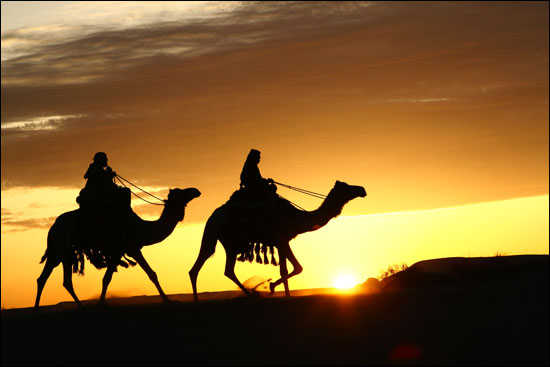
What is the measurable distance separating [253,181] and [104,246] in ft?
12.3

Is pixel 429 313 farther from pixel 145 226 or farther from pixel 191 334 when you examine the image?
pixel 145 226

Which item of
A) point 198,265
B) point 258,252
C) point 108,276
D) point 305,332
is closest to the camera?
point 305,332

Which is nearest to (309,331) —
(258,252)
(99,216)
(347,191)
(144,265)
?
(144,265)

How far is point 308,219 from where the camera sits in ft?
82.7

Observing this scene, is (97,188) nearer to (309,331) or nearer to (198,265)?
(198,265)

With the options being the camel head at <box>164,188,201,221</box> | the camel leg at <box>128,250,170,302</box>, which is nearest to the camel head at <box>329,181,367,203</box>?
the camel head at <box>164,188,201,221</box>

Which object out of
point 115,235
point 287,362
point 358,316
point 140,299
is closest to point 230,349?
point 287,362

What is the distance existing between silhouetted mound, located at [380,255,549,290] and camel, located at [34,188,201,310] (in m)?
6.36

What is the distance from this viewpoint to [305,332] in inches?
650

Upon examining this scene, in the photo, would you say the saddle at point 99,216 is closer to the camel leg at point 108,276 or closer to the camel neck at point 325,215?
the camel leg at point 108,276

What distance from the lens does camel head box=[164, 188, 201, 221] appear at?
2493 cm

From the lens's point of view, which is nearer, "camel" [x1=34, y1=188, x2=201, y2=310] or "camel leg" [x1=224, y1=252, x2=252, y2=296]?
"camel" [x1=34, y1=188, x2=201, y2=310]

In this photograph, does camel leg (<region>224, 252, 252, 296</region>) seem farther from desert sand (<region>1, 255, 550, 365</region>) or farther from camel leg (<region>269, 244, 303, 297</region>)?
desert sand (<region>1, 255, 550, 365</region>)

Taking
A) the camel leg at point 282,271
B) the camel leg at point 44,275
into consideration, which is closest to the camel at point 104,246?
the camel leg at point 44,275
